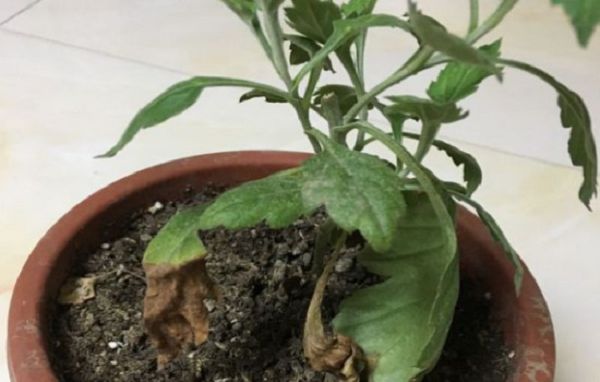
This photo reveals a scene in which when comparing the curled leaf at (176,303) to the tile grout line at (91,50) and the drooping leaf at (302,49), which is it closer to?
the drooping leaf at (302,49)

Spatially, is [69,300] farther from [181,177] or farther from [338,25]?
[338,25]

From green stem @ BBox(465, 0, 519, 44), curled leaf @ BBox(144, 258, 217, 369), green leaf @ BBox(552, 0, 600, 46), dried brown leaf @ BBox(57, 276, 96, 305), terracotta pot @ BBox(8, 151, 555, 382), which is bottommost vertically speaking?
dried brown leaf @ BBox(57, 276, 96, 305)

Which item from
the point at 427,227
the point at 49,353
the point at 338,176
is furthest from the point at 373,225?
the point at 49,353

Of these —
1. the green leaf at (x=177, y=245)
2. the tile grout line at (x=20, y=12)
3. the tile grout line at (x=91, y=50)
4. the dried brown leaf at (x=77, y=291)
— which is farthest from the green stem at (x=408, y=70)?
the tile grout line at (x=20, y=12)

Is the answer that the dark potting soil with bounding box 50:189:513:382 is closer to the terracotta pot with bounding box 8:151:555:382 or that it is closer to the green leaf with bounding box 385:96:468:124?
the terracotta pot with bounding box 8:151:555:382

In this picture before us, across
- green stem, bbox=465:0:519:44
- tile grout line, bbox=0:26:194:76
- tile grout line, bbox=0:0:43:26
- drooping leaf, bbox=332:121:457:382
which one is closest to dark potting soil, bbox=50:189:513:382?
drooping leaf, bbox=332:121:457:382

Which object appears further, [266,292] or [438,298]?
[266,292]

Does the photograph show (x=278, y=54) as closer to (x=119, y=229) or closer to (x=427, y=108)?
(x=427, y=108)
